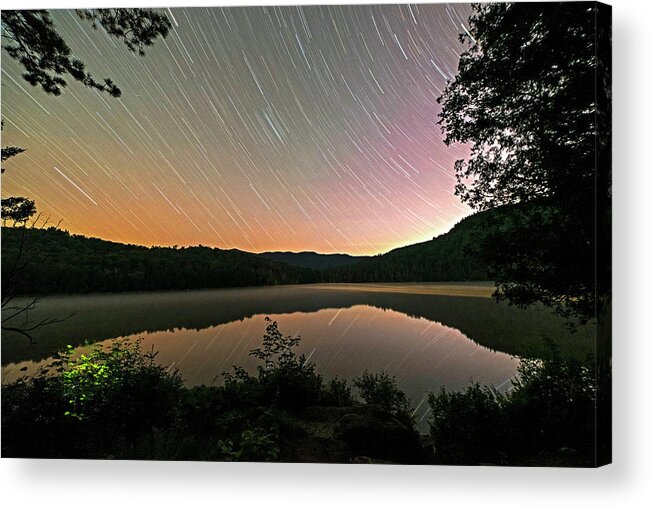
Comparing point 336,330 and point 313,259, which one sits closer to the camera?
point 336,330

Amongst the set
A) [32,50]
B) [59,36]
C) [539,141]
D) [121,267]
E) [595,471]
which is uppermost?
[59,36]

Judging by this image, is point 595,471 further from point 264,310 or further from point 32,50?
point 32,50

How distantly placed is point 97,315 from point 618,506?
465cm

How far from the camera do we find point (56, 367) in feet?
12.7

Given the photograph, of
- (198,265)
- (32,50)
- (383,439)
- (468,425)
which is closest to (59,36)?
(32,50)

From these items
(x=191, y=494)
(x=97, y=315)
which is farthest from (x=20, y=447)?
(x=191, y=494)

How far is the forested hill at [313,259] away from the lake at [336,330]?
0.21 meters

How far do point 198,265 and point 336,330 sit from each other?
144 cm

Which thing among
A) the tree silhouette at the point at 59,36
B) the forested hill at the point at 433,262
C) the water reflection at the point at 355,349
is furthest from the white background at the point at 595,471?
the tree silhouette at the point at 59,36

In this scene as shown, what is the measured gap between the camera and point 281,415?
12.3ft

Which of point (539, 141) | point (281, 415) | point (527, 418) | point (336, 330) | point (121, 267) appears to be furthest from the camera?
point (121, 267)

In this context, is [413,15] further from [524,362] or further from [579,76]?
[524,362]

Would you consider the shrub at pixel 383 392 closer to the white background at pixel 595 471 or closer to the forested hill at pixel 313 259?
the white background at pixel 595 471

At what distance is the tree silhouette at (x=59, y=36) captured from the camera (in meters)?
3.96
